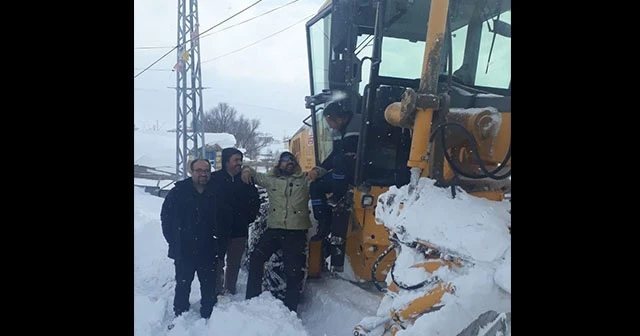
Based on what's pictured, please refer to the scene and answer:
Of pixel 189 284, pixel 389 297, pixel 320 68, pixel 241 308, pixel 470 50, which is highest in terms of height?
pixel 470 50

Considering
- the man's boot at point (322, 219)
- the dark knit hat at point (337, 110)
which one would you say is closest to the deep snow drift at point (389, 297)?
the man's boot at point (322, 219)

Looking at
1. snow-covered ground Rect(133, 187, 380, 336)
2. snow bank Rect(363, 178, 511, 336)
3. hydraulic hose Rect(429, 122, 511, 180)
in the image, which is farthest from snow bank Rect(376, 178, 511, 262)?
snow-covered ground Rect(133, 187, 380, 336)

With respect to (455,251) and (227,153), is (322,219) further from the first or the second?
(455,251)

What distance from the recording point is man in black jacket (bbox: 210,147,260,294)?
3.83 meters

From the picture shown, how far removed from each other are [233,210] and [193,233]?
1.32 feet

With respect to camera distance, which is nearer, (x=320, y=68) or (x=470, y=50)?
(x=470, y=50)

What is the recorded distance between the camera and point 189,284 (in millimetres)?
3719

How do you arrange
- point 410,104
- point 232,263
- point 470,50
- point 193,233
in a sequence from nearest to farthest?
point 410,104 → point 470,50 → point 193,233 → point 232,263

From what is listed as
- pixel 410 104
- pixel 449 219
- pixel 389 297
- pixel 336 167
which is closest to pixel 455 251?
pixel 449 219

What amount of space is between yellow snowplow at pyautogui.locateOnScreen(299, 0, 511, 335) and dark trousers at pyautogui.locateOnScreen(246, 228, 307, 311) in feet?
0.78

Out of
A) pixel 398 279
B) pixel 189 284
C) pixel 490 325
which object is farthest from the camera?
pixel 189 284
